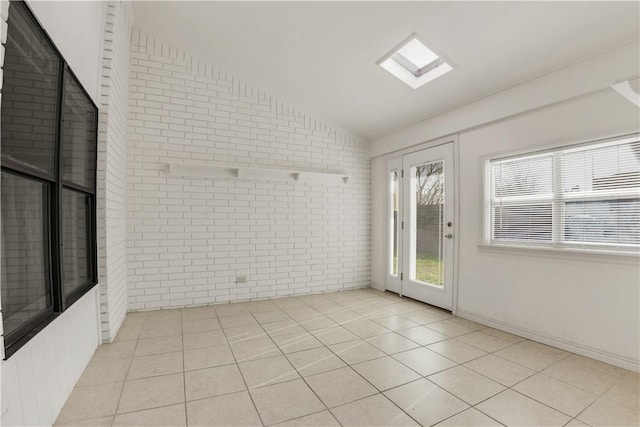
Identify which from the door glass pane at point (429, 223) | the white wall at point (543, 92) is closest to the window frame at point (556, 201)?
the white wall at point (543, 92)

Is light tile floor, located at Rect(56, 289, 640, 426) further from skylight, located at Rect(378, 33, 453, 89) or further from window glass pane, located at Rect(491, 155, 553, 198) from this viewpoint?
skylight, located at Rect(378, 33, 453, 89)

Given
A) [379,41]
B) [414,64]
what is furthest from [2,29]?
[414,64]

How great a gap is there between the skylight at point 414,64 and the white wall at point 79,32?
262 cm

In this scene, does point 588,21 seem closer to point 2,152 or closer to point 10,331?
point 2,152

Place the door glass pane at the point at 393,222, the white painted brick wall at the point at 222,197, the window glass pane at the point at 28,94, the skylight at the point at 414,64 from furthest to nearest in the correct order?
1. the door glass pane at the point at 393,222
2. the white painted brick wall at the point at 222,197
3. the skylight at the point at 414,64
4. the window glass pane at the point at 28,94

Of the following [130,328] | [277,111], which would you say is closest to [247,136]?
[277,111]

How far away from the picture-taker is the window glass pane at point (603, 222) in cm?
243

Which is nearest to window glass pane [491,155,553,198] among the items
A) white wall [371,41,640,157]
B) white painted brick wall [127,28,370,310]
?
white wall [371,41,640,157]

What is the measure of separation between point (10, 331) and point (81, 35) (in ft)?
6.71

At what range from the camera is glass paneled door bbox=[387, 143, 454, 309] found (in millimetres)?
3898

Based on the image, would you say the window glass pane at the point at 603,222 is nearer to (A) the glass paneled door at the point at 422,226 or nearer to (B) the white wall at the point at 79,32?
(A) the glass paneled door at the point at 422,226

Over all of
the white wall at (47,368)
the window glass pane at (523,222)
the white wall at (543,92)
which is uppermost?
the white wall at (543,92)

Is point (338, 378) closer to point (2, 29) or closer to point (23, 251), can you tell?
point (23, 251)

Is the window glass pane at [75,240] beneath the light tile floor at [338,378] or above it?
above
